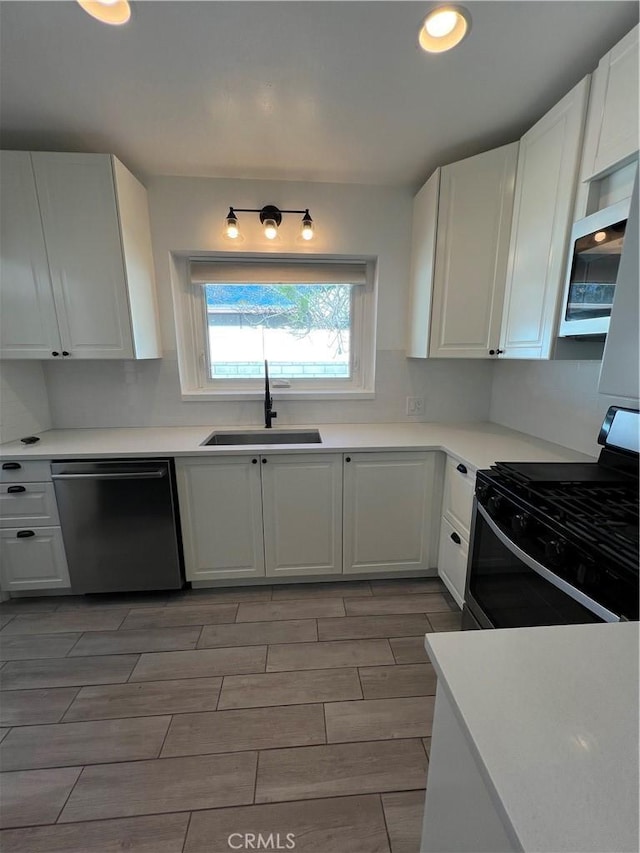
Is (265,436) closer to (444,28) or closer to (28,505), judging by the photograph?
(28,505)

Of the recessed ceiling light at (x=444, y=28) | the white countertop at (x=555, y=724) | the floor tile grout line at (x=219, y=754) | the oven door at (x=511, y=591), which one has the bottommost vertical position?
the floor tile grout line at (x=219, y=754)

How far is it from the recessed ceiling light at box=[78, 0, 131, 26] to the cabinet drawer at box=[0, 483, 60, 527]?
1.96 m

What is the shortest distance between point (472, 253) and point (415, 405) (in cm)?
102

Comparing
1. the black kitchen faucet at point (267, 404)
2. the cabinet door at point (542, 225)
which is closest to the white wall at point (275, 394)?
the black kitchen faucet at point (267, 404)

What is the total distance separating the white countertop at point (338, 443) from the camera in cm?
176

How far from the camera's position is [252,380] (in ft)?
8.16

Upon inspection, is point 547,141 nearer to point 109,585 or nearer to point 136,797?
point 136,797

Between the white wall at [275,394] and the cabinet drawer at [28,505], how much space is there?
0.62 meters

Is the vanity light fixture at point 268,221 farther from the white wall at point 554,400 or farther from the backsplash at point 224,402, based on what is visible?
the white wall at point 554,400

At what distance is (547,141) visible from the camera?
1520 millimetres

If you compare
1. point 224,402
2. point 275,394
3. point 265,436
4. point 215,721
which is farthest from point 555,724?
point 224,402

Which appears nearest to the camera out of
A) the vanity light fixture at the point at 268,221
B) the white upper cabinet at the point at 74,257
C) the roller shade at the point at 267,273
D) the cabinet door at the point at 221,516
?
the white upper cabinet at the point at 74,257

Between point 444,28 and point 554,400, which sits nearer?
point 444,28

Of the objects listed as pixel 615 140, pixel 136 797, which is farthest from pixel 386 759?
pixel 615 140
